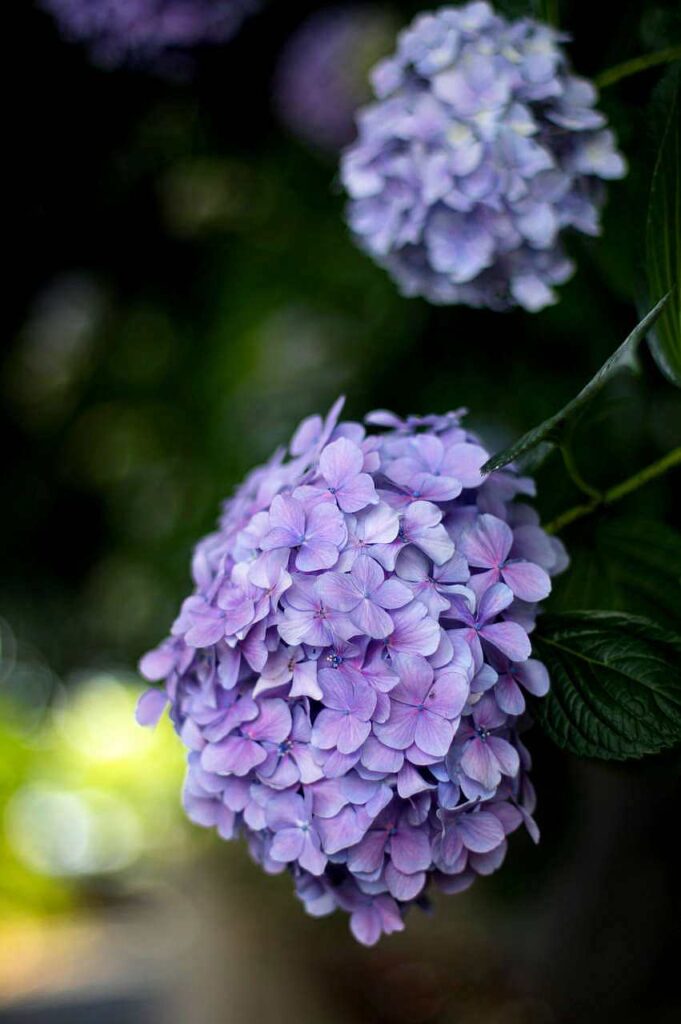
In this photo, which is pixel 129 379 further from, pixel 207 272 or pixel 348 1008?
pixel 348 1008

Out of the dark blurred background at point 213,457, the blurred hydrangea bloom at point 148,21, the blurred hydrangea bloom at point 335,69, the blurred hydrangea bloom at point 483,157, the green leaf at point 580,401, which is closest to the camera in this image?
the green leaf at point 580,401

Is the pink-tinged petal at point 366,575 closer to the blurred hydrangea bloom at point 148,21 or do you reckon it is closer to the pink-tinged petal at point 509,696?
the pink-tinged petal at point 509,696

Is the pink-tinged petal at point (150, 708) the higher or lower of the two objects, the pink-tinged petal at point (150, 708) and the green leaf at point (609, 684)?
the higher

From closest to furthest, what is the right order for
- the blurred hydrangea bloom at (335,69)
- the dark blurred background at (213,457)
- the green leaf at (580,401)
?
the green leaf at (580,401) < the dark blurred background at (213,457) < the blurred hydrangea bloom at (335,69)

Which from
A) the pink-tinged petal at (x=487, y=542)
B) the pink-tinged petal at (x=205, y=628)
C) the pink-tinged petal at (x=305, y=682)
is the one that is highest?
the pink-tinged petal at (x=205, y=628)

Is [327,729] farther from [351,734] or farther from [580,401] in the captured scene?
[580,401]

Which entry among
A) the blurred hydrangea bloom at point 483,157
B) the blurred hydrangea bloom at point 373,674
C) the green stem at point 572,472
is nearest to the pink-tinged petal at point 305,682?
the blurred hydrangea bloom at point 373,674

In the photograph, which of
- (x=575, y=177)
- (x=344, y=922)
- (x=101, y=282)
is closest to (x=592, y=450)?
(x=575, y=177)
